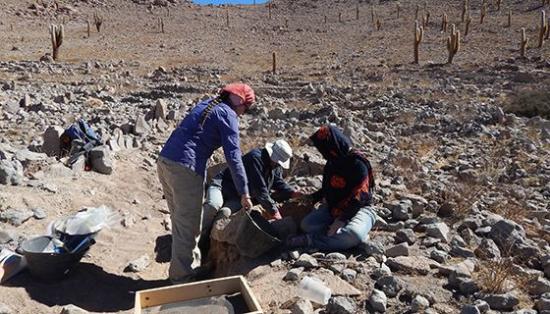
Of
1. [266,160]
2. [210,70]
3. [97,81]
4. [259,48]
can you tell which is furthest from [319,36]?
[266,160]

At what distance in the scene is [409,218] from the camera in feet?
16.9

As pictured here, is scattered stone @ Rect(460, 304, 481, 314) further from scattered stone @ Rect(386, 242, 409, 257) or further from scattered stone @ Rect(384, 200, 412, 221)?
scattered stone @ Rect(384, 200, 412, 221)

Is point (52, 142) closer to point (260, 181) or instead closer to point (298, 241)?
point (260, 181)

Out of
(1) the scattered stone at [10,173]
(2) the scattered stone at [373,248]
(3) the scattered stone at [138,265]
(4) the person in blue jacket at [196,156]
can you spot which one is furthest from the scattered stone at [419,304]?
(1) the scattered stone at [10,173]

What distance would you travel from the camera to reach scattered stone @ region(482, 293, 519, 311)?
348cm

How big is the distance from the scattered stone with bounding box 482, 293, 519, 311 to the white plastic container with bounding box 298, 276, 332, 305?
99 cm

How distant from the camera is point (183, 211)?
14.8ft

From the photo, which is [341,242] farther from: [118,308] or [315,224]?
[118,308]

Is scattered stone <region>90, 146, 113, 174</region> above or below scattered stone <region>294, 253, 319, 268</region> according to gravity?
above

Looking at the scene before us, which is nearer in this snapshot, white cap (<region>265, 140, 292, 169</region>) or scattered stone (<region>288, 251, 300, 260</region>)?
scattered stone (<region>288, 251, 300, 260</region>)

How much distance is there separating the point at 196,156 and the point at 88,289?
1.40 meters

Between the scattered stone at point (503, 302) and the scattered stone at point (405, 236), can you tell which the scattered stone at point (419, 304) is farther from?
the scattered stone at point (405, 236)

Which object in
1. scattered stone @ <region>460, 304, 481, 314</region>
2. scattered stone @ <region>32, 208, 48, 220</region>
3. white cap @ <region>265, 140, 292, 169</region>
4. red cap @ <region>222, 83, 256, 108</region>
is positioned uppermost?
red cap @ <region>222, 83, 256, 108</region>

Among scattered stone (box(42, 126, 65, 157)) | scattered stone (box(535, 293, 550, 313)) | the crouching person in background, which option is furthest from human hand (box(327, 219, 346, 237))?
scattered stone (box(42, 126, 65, 157))
